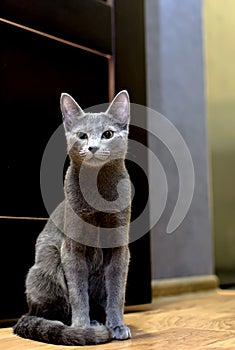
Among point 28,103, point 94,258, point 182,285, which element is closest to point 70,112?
point 28,103

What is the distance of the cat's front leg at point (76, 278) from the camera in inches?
48.5

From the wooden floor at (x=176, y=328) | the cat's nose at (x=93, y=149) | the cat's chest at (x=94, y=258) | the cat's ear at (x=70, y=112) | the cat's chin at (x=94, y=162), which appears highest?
the cat's ear at (x=70, y=112)

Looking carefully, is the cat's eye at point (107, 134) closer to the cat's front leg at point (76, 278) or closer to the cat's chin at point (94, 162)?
the cat's chin at point (94, 162)

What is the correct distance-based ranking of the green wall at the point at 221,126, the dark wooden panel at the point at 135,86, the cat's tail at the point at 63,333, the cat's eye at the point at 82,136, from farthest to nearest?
1. the green wall at the point at 221,126
2. the dark wooden panel at the point at 135,86
3. the cat's eye at the point at 82,136
4. the cat's tail at the point at 63,333

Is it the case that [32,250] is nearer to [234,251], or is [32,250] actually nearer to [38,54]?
[38,54]

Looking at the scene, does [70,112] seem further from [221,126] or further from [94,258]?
[221,126]

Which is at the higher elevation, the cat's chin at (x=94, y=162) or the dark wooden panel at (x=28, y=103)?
the dark wooden panel at (x=28, y=103)

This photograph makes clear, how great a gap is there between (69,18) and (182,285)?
47.3 inches

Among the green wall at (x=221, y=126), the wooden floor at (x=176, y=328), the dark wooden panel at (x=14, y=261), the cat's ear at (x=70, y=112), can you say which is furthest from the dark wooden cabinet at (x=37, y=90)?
the green wall at (x=221, y=126)

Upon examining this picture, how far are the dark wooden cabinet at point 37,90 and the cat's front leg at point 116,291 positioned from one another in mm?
325

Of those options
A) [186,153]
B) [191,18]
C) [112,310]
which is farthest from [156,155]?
[112,310]

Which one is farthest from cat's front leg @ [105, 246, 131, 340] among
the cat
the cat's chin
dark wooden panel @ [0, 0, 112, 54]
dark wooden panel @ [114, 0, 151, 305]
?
dark wooden panel @ [0, 0, 112, 54]

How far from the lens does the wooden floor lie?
117 cm

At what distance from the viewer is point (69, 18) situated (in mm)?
1642
